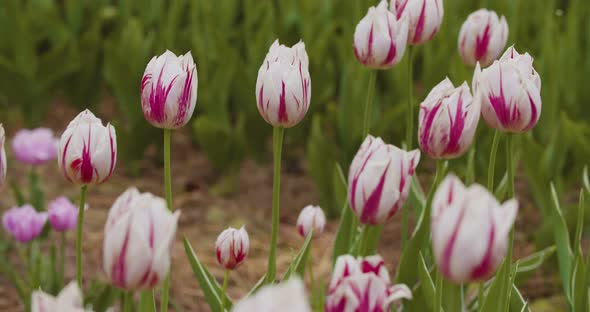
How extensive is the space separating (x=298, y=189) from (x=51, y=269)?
131 cm

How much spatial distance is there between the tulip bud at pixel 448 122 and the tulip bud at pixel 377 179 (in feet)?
0.37

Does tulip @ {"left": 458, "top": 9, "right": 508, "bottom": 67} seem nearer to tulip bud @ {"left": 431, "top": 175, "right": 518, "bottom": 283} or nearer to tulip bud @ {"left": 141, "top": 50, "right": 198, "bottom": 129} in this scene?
tulip bud @ {"left": 141, "top": 50, "right": 198, "bottom": 129}

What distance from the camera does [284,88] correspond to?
121 cm

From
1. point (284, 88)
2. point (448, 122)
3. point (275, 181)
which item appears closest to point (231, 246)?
point (275, 181)

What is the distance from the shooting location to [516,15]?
10.2 feet

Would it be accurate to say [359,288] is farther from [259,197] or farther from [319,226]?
[259,197]

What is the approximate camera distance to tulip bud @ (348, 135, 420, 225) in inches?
41.9

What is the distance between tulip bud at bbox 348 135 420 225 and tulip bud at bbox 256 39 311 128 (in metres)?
0.17

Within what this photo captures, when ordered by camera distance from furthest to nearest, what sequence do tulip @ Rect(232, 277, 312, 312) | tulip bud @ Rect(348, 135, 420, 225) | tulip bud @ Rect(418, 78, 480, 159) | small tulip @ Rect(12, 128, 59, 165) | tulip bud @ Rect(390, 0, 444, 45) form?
small tulip @ Rect(12, 128, 59, 165), tulip bud @ Rect(390, 0, 444, 45), tulip bud @ Rect(418, 78, 480, 159), tulip bud @ Rect(348, 135, 420, 225), tulip @ Rect(232, 277, 312, 312)

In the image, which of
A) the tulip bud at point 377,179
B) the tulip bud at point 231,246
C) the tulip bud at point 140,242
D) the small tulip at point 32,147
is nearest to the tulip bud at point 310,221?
the tulip bud at point 231,246

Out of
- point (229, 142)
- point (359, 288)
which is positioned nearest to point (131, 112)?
point (229, 142)

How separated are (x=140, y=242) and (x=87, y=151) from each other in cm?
34

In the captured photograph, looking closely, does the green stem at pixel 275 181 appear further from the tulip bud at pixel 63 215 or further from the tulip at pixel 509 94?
the tulip bud at pixel 63 215

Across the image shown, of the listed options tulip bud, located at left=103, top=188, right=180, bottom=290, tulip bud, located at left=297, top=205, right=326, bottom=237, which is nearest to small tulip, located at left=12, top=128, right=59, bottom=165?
tulip bud, located at left=297, top=205, right=326, bottom=237
